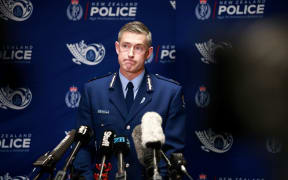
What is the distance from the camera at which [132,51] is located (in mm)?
2240

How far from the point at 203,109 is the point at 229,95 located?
292 mm

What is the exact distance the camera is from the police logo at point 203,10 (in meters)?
3.19

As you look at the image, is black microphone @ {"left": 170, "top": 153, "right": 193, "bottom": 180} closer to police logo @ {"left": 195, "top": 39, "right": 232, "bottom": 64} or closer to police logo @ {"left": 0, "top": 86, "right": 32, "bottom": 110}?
police logo @ {"left": 195, "top": 39, "right": 232, "bottom": 64}

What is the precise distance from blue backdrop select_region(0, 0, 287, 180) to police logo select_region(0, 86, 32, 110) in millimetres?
10

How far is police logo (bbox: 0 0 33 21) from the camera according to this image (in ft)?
10.7

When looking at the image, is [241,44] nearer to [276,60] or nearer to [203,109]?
[276,60]

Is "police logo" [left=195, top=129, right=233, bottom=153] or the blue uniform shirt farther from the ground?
the blue uniform shirt

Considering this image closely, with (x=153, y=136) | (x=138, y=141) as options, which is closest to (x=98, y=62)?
(x=138, y=141)

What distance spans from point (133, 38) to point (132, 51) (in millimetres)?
Answer: 95

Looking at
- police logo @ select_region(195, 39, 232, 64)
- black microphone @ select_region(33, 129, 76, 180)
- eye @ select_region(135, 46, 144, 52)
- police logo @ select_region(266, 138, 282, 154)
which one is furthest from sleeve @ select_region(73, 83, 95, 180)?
police logo @ select_region(266, 138, 282, 154)

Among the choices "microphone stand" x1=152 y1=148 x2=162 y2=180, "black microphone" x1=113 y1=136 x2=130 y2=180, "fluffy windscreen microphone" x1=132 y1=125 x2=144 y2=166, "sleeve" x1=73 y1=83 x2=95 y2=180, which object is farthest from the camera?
"fluffy windscreen microphone" x1=132 y1=125 x2=144 y2=166

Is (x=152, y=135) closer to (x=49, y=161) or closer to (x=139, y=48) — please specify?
(x=49, y=161)

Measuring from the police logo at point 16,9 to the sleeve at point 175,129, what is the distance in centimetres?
192

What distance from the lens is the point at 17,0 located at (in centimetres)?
328
